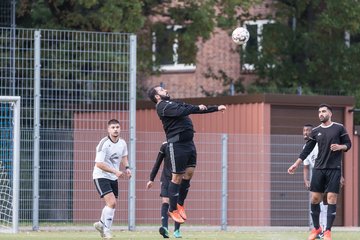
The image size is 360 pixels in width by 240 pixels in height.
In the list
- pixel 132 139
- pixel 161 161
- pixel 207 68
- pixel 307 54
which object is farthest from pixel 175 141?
pixel 207 68

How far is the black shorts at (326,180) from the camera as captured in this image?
17.7 metres

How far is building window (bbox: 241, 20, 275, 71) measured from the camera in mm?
34312

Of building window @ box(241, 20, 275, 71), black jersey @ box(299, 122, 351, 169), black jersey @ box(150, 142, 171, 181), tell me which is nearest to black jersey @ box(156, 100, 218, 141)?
black jersey @ box(150, 142, 171, 181)

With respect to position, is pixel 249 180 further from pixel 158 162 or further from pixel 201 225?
pixel 158 162

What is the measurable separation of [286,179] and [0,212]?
721 centimetres

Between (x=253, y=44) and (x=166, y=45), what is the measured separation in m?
4.56

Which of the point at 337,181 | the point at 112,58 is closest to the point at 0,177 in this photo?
the point at 112,58

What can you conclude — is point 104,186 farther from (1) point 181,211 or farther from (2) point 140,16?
(2) point 140,16

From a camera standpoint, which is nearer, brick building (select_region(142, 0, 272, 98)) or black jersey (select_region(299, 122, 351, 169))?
black jersey (select_region(299, 122, 351, 169))

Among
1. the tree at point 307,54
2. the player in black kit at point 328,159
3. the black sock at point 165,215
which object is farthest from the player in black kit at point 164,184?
the tree at point 307,54

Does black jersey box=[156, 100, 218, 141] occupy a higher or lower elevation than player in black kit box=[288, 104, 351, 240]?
higher

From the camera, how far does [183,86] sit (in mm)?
38250

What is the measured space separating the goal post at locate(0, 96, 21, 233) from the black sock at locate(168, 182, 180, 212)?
3.50 m

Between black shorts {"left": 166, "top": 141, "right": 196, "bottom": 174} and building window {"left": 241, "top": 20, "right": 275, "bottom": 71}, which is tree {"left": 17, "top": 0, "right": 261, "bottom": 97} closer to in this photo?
building window {"left": 241, "top": 20, "right": 275, "bottom": 71}
